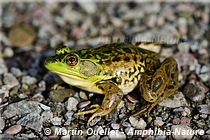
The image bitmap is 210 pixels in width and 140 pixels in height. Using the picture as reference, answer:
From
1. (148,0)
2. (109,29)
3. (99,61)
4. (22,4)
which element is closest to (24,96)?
(99,61)

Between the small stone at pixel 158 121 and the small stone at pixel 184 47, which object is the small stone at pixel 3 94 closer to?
the small stone at pixel 158 121

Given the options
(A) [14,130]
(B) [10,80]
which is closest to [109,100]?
(A) [14,130]

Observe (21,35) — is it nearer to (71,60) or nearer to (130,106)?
(71,60)

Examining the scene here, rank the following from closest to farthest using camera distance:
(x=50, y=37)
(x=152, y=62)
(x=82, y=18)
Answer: (x=152, y=62) < (x=50, y=37) < (x=82, y=18)

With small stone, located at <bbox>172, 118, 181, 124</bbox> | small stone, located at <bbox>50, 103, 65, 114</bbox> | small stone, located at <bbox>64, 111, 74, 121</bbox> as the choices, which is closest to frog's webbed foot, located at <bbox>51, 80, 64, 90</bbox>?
small stone, located at <bbox>50, 103, 65, 114</bbox>

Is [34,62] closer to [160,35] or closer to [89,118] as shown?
[89,118]

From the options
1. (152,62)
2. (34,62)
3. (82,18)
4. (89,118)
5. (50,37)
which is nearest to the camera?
(89,118)
